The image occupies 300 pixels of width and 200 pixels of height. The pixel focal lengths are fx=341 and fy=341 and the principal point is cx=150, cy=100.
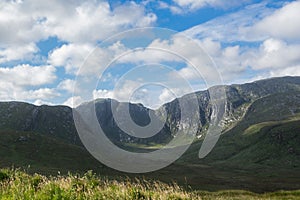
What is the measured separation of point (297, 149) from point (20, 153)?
503 ft

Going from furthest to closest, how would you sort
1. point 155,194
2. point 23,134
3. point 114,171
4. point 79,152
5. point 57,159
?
point 23,134 → point 79,152 → point 57,159 → point 114,171 → point 155,194

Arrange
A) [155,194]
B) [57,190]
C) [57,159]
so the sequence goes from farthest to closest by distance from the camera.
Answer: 1. [57,159]
2. [57,190]
3. [155,194]

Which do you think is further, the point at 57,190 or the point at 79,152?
the point at 79,152

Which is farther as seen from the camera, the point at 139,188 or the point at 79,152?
the point at 79,152

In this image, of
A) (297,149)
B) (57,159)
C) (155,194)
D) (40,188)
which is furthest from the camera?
(297,149)

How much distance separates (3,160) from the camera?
113312 mm

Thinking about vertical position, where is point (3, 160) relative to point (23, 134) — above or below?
below

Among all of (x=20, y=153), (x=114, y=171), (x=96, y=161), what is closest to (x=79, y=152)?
(x=96, y=161)

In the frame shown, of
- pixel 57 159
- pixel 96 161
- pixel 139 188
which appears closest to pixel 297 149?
pixel 96 161

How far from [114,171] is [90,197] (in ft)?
337

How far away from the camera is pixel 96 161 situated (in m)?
129

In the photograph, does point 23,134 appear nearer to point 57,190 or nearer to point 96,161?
point 96,161

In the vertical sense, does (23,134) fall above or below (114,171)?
above

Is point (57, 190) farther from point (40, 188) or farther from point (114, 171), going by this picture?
point (114, 171)
